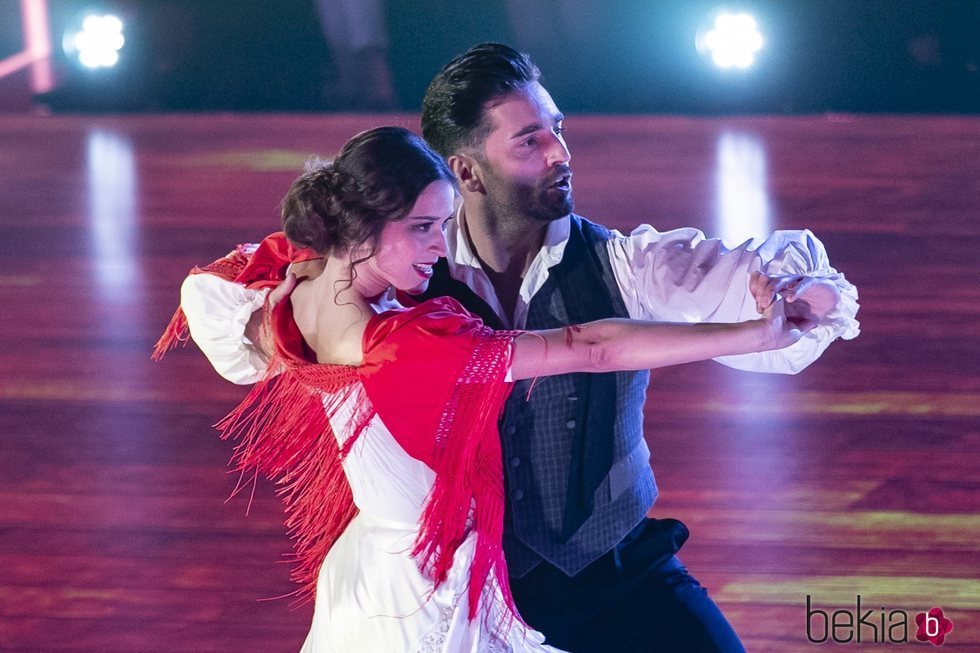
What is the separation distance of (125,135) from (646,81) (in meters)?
2.68

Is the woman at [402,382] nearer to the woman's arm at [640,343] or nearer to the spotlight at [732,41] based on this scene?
the woman's arm at [640,343]

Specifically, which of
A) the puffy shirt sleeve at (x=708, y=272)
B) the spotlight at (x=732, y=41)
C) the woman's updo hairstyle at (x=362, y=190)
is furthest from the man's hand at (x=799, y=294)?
the spotlight at (x=732, y=41)

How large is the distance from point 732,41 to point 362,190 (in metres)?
5.87

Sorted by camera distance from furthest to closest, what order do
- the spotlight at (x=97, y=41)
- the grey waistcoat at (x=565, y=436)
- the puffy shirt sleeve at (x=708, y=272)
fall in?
the spotlight at (x=97, y=41) < the grey waistcoat at (x=565, y=436) < the puffy shirt sleeve at (x=708, y=272)

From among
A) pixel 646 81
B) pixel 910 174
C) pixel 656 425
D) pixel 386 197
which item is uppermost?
pixel 646 81

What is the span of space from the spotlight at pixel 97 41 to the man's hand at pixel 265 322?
6.51 metres

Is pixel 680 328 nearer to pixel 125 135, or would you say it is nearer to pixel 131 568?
pixel 131 568

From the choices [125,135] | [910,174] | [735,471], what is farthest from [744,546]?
[125,135]

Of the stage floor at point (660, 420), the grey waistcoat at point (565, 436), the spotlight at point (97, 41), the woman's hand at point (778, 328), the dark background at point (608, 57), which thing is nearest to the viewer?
Answer: the woman's hand at point (778, 328)

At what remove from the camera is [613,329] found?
1780mm

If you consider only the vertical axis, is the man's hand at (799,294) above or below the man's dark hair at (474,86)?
below

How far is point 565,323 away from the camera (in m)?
2.10

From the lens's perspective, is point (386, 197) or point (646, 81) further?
point (646, 81)

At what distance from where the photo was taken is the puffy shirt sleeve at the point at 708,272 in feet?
6.51
